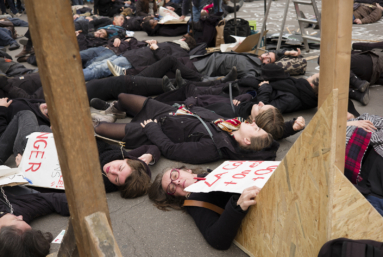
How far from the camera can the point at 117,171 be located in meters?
2.81

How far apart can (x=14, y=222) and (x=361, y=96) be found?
388 centimetres

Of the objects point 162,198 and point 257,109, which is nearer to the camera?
point 162,198

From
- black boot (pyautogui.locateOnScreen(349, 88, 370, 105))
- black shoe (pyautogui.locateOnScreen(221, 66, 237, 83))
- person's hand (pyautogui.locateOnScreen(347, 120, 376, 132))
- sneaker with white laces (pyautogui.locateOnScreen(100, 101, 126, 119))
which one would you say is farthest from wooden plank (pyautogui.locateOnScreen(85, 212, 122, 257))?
black boot (pyautogui.locateOnScreen(349, 88, 370, 105))

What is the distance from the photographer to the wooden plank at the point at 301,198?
1.50 meters

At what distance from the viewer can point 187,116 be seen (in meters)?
3.58

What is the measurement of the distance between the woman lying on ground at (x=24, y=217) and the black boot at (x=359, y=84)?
3572 mm

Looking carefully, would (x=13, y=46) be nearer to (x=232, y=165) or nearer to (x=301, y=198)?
(x=232, y=165)

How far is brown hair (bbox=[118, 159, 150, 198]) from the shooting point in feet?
9.08

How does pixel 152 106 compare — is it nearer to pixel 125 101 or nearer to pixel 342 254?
pixel 125 101

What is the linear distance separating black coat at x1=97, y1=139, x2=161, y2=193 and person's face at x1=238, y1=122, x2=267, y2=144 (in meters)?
0.82

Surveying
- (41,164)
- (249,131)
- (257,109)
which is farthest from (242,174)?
(41,164)

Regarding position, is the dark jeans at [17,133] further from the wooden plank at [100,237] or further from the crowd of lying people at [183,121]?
the wooden plank at [100,237]

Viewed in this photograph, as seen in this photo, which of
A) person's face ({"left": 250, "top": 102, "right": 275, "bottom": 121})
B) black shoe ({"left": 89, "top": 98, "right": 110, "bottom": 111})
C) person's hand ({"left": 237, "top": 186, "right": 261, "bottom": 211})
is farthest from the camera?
black shoe ({"left": 89, "top": 98, "right": 110, "bottom": 111})

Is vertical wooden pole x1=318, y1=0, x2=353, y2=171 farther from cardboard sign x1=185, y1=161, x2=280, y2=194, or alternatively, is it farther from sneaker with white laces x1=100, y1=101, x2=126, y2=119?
sneaker with white laces x1=100, y1=101, x2=126, y2=119
